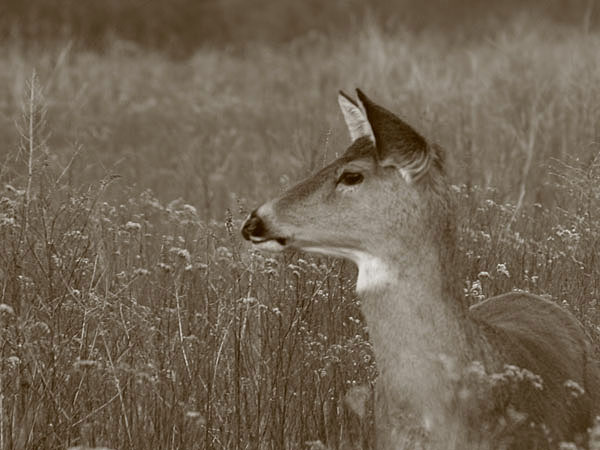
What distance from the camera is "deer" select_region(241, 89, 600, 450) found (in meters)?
4.57

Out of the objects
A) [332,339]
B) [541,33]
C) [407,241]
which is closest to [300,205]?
[407,241]

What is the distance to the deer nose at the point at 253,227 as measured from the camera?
15.8 feet

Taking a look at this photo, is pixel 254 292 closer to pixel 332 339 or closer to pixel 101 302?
pixel 332 339

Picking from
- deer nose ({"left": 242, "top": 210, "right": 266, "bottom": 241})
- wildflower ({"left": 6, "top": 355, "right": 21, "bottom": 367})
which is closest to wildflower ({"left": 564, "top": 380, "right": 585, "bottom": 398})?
deer nose ({"left": 242, "top": 210, "right": 266, "bottom": 241})

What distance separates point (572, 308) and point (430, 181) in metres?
1.77

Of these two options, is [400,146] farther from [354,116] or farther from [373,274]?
[354,116]

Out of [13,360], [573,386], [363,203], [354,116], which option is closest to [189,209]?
[354,116]

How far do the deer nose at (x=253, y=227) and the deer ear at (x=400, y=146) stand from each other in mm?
447

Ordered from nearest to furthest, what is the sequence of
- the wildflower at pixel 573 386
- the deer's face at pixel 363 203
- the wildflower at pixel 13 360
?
the wildflower at pixel 573 386, the deer's face at pixel 363 203, the wildflower at pixel 13 360

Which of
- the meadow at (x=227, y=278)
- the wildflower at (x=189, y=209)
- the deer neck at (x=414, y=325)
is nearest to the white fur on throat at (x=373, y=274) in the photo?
the deer neck at (x=414, y=325)

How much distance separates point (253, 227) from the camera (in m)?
4.80

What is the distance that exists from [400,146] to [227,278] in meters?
2.16

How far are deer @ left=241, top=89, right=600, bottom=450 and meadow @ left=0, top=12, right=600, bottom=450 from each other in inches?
14.9

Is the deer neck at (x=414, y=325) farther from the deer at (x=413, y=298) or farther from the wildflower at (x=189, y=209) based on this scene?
the wildflower at (x=189, y=209)
